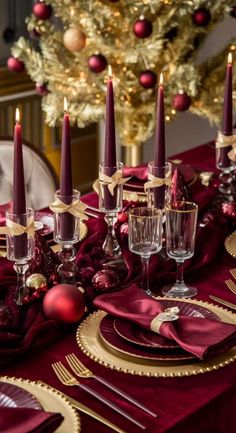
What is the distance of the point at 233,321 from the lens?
1.45 m

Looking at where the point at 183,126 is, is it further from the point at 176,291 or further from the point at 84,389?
the point at 84,389

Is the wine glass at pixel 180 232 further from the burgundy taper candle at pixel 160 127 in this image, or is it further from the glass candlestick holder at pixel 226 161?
the glass candlestick holder at pixel 226 161

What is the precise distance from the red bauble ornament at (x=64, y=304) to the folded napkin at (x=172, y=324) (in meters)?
0.03

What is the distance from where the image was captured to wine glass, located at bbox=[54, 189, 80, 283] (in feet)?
5.08

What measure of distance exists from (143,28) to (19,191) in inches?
59.8

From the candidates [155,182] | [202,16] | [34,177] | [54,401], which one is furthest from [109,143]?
[202,16]

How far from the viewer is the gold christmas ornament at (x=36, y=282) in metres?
1.53

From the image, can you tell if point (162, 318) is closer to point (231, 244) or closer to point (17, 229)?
point (17, 229)

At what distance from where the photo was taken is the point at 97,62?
2941 mm

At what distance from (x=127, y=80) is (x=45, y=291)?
1.75 metres

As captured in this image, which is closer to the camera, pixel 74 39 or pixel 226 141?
pixel 226 141

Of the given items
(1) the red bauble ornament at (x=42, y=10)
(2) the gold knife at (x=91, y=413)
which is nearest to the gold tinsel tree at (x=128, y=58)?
(1) the red bauble ornament at (x=42, y=10)

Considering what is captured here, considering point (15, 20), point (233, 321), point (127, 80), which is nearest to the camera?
point (233, 321)

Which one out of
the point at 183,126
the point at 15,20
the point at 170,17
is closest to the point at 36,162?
the point at 170,17
